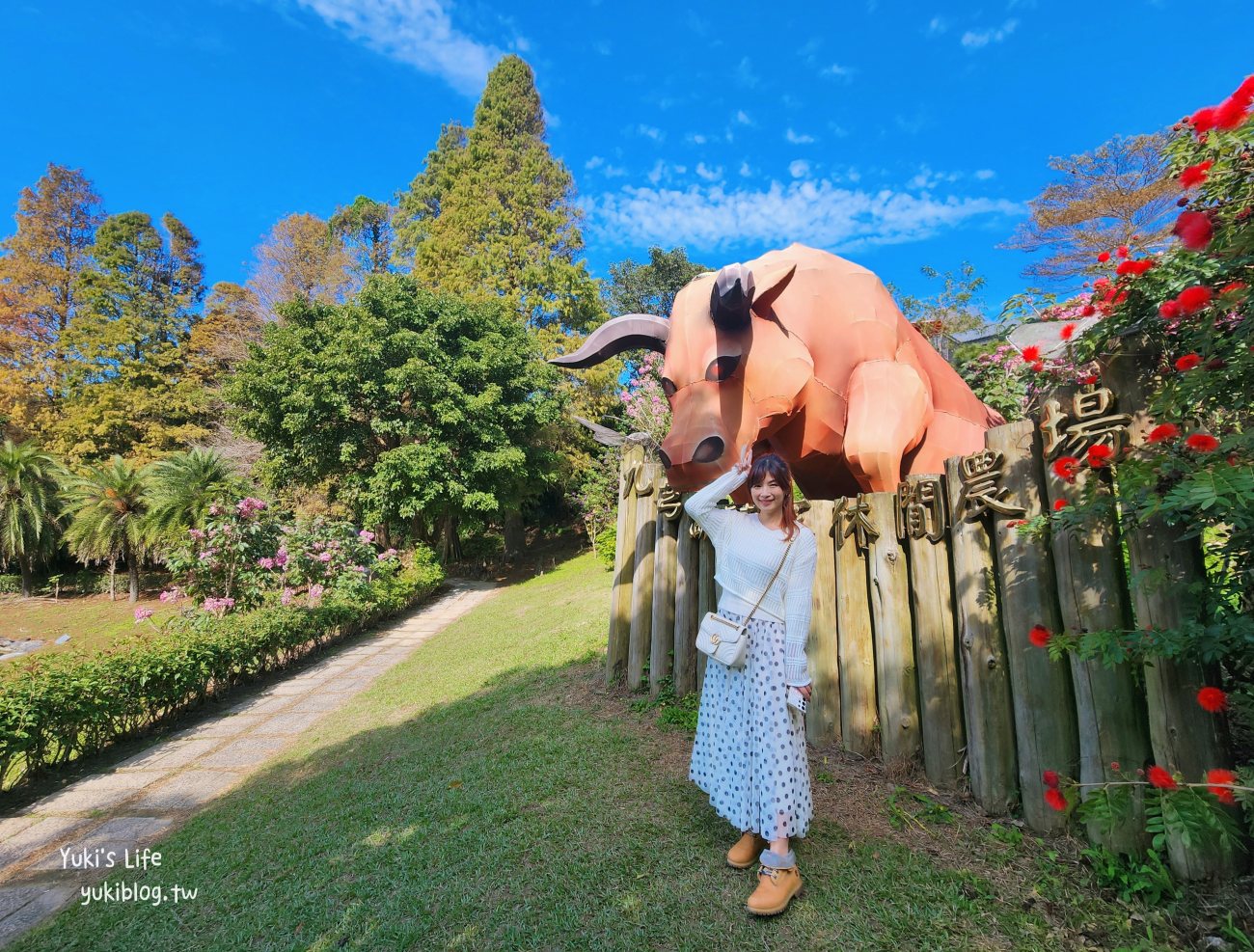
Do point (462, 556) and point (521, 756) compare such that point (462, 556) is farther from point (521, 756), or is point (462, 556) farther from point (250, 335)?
point (521, 756)

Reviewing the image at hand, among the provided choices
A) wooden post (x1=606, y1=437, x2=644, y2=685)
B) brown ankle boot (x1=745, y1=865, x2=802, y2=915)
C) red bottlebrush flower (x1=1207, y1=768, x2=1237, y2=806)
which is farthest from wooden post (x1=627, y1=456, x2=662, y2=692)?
red bottlebrush flower (x1=1207, y1=768, x2=1237, y2=806)

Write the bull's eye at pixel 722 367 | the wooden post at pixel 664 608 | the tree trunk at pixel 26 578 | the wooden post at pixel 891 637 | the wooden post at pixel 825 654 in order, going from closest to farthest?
the wooden post at pixel 891 637
the wooden post at pixel 825 654
the bull's eye at pixel 722 367
the wooden post at pixel 664 608
the tree trunk at pixel 26 578

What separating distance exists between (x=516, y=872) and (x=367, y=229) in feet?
95.8

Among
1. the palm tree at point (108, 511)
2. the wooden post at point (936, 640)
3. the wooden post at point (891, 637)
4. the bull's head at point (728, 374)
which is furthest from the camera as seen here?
the palm tree at point (108, 511)

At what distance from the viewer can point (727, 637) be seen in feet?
7.91

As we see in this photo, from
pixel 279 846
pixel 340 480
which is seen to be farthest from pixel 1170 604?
pixel 340 480

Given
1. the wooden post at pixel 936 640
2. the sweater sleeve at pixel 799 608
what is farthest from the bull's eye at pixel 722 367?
the sweater sleeve at pixel 799 608

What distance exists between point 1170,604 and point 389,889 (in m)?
3.38

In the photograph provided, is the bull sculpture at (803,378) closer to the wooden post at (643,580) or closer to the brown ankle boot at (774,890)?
the wooden post at (643,580)

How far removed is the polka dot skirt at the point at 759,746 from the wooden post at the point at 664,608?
71.8 inches

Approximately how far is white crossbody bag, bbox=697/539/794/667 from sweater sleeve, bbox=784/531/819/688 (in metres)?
0.06

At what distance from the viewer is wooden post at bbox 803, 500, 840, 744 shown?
11.4ft

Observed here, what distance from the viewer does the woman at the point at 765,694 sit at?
233 cm

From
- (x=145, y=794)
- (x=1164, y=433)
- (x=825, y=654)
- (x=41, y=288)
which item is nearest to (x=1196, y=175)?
(x=1164, y=433)
